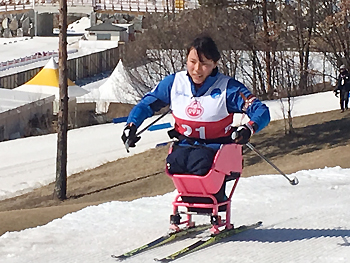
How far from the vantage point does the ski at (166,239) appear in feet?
16.5

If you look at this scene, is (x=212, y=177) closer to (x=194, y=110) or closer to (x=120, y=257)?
(x=194, y=110)

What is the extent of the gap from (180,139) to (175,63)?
27197 millimetres

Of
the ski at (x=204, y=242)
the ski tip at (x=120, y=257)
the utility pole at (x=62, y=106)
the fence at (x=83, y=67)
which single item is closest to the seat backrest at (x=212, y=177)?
the ski at (x=204, y=242)

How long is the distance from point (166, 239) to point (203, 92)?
1182 mm

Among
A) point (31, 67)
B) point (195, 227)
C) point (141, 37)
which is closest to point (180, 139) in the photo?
point (195, 227)

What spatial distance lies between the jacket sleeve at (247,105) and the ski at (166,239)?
1.09 m

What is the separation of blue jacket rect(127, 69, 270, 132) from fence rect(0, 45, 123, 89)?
34662 millimetres

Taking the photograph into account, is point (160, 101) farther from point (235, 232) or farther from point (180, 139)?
point (235, 232)

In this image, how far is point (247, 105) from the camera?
4.95 meters

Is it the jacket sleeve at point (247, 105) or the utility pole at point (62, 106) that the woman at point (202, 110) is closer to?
the jacket sleeve at point (247, 105)

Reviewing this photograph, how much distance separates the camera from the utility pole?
52.0 feet

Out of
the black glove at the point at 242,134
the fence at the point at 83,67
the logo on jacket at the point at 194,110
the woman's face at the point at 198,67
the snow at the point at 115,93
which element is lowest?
the fence at the point at 83,67

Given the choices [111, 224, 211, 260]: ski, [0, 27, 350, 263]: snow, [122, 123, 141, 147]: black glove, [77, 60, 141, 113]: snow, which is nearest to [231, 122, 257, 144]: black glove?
[122, 123, 141, 147]: black glove

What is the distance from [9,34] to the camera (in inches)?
2820
